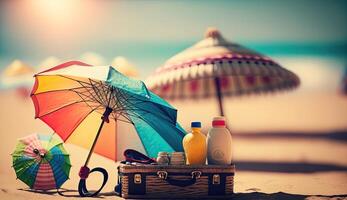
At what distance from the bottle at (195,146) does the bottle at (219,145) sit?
6 centimetres

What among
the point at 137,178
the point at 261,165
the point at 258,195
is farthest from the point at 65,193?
the point at 261,165

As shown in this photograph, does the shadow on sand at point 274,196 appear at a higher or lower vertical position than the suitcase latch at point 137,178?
lower

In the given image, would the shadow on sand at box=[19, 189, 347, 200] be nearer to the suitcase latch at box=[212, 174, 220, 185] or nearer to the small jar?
the suitcase latch at box=[212, 174, 220, 185]

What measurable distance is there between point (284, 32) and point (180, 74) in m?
8.07

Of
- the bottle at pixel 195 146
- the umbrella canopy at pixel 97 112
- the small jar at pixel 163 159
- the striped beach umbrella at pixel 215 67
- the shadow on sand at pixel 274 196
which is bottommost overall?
the shadow on sand at pixel 274 196

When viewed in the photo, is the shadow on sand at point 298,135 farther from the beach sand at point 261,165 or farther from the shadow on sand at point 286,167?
the shadow on sand at point 286,167

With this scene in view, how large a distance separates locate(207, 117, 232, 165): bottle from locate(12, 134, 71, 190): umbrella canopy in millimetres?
1618

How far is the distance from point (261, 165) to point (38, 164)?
451 centimetres

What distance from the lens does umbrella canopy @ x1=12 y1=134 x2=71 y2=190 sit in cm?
450

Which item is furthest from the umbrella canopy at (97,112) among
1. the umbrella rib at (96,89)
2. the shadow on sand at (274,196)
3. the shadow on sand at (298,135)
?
the shadow on sand at (298,135)

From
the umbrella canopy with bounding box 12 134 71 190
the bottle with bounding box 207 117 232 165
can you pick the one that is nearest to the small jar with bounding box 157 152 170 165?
the bottle with bounding box 207 117 232 165

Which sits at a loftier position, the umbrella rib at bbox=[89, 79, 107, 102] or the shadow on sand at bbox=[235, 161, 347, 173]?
the umbrella rib at bbox=[89, 79, 107, 102]

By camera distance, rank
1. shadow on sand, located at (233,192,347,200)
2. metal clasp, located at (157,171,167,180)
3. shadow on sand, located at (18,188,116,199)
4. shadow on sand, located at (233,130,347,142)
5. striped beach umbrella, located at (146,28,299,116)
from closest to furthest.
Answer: metal clasp, located at (157,171,167,180)
shadow on sand, located at (233,192,347,200)
shadow on sand, located at (18,188,116,199)
striped beach umbrella, located at (146,28,299,116)
shadow on sand, located at (233,130,347,142)

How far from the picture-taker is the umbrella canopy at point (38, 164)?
14.8 ft
